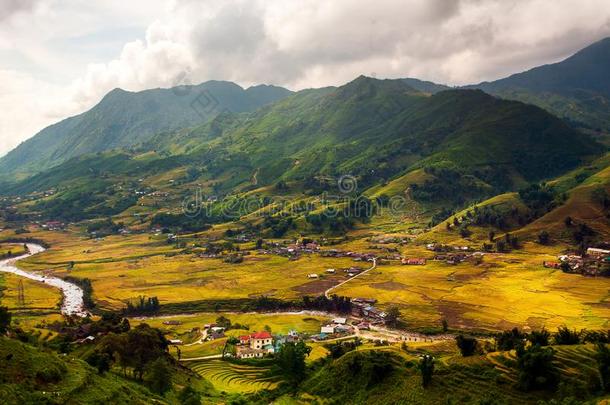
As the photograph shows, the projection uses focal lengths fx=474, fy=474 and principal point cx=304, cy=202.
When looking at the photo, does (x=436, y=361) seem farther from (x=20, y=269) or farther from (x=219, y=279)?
(x=20, y=269)

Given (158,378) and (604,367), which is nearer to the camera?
(604,367)

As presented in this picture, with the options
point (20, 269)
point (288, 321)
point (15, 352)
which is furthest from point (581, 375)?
point (20, 269)

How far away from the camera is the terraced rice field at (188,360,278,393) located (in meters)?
77.9

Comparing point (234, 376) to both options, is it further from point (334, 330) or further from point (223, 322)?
point (223, 322)

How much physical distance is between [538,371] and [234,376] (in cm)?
5078

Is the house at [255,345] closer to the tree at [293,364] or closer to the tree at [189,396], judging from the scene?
the tree at [293,364]

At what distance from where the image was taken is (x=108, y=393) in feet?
166

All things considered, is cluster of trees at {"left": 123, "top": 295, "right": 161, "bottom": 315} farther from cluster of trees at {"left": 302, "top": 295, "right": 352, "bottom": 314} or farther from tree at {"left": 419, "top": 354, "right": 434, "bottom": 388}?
tree at {"left": 419, "top": 354, "right": 434, "bottom": 388}

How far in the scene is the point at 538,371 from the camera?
2071 inches

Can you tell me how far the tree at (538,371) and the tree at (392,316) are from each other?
191 ft

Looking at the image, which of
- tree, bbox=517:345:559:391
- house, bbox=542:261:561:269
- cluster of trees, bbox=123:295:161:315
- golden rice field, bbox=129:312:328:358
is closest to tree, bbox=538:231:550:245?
house, bbox=542:261:561:269

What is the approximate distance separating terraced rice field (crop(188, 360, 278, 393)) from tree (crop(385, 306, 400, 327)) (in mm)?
36534

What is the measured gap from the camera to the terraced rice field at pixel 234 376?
256 feet

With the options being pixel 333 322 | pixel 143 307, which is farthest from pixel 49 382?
pixel 143 307
